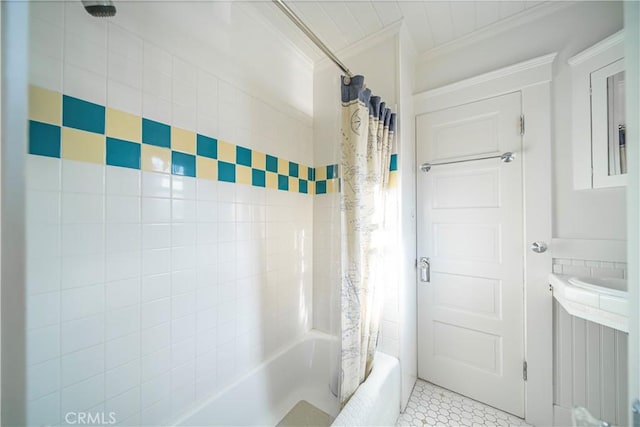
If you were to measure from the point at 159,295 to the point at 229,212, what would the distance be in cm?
46

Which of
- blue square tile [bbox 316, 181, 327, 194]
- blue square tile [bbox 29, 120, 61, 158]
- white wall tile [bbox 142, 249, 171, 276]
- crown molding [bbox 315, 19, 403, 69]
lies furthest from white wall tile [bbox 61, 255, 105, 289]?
crown molding [bbox 315, 19, 403, 69]

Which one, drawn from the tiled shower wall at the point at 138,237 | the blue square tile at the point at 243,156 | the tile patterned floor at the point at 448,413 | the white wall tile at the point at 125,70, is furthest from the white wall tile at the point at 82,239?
the tile patterned floor at the point at 448,413

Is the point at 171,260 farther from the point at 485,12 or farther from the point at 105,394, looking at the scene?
the point at 485,12

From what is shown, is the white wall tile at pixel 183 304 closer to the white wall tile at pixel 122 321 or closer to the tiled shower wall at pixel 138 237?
the tiled shower wall at pixel 138 237

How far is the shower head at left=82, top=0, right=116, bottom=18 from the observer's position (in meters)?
0.69

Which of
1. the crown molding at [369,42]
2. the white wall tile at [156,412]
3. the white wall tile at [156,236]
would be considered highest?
the crown molding at [369,42]

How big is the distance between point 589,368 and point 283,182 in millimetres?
1905

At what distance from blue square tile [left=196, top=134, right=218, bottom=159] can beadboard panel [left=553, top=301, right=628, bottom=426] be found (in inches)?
77.4

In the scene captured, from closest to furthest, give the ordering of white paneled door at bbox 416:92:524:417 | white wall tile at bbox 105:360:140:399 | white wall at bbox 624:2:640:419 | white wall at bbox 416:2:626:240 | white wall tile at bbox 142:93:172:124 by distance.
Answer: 1. white wall at bbox 624:2:640:419
2. white wall tile at bbox 105:360:140:399
3. white wall tile at bbox 142:93:172:124
4. white wall at bbox 416:2:626:240
5. white paneled door at bbox 416:92:524:417

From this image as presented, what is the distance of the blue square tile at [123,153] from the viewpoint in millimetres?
817

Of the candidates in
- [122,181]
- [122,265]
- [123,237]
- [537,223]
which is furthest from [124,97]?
[537,223]

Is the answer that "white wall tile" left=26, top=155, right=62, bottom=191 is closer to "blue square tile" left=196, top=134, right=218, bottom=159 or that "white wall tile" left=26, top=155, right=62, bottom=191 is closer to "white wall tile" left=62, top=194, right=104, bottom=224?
"white wall tile" left=62, top=194, right=104, bottom=224

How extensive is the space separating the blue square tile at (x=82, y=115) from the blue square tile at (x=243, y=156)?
54cm

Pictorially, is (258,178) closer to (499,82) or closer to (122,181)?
(122,181)
